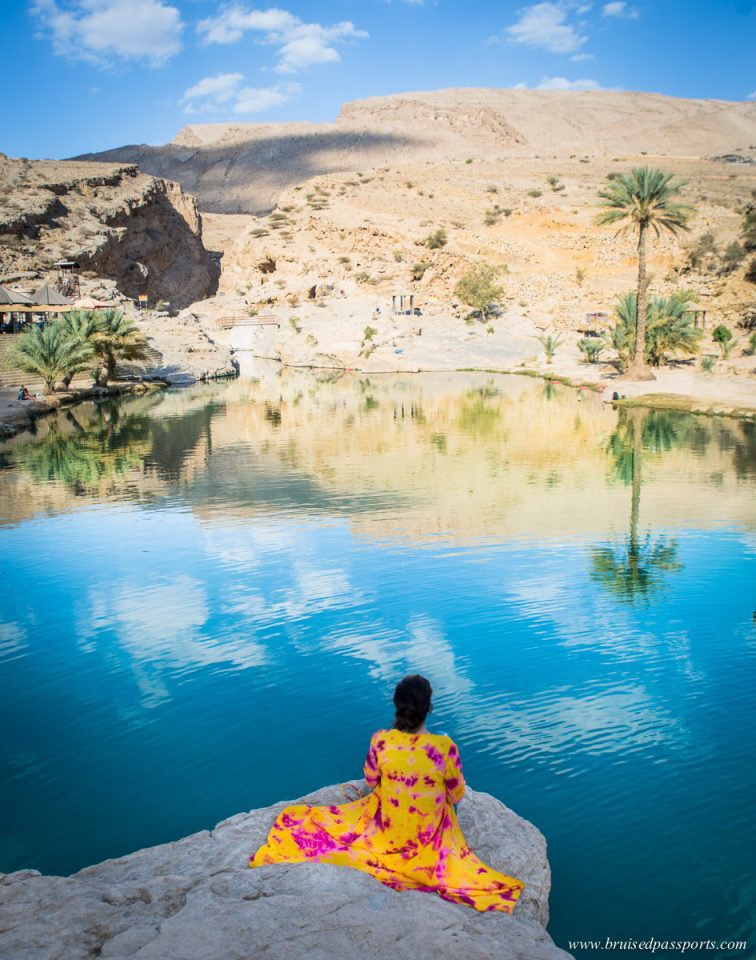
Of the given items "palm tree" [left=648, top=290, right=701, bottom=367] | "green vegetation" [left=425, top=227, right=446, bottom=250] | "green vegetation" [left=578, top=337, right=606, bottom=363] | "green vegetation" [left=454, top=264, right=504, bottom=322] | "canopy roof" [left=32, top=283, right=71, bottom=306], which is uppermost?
"green vegetation" [left=425, top=227, right=446, bottom=250]

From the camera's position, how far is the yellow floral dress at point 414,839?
3432 millimetres

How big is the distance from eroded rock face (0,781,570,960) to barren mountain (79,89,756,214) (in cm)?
11038

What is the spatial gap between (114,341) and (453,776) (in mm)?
29738

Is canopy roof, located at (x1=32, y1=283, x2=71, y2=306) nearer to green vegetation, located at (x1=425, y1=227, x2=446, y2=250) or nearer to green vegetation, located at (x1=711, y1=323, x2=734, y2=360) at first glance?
green vegetation, located at (x1=425, y1=227, x2=446, y2=250)

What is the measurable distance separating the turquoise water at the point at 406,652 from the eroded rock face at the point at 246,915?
3.17ft

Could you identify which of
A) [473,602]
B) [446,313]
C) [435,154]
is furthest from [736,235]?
[435,154]

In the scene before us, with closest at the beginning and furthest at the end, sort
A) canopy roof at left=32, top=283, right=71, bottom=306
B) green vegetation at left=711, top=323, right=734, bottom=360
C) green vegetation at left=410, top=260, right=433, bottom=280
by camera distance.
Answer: green vegetation at left=711, top=323, right=734, bottom=360 → canopy roof at left=32, top=283, right=71, bottom=306 → green vegetation at left=410, top=260, right=433, bottom=280

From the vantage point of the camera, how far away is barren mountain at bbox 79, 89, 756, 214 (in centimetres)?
11456

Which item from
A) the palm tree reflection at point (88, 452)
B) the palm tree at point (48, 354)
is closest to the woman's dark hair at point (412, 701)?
the palm tree reflection at point (88, 452)

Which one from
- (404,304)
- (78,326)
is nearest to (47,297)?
(78,326)

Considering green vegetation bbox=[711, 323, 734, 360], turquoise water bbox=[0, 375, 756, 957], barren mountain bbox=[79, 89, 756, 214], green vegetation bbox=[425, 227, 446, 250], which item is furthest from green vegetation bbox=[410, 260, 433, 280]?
barren mountain bbox=[79, 89, 756, 214]

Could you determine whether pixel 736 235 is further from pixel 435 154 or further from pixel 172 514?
pixel 435 154

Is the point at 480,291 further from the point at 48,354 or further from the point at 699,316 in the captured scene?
the point at 48,354

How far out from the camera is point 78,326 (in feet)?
96.8
